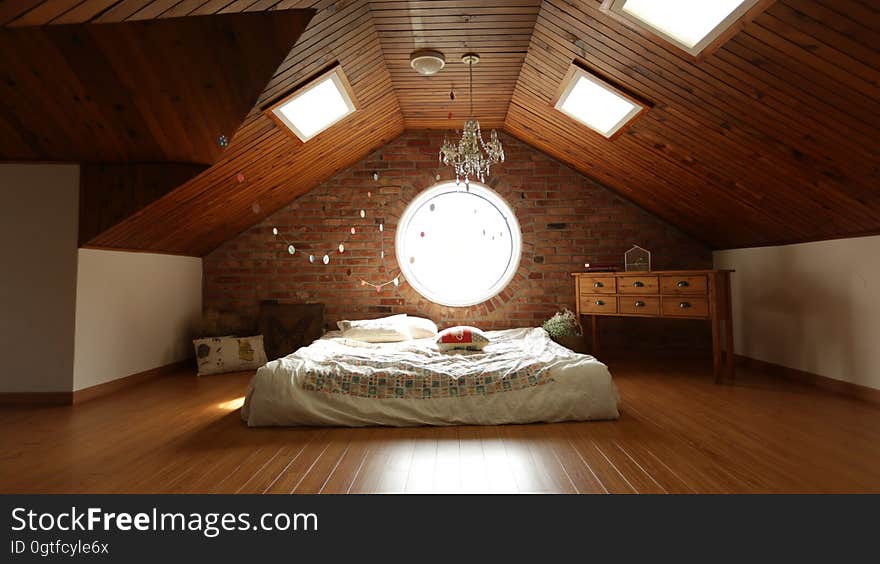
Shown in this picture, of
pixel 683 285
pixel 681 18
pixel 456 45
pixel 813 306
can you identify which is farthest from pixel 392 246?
pixel 813 306

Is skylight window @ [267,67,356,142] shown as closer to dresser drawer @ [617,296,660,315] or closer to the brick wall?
the brick wall

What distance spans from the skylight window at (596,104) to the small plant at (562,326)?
5.33 ft

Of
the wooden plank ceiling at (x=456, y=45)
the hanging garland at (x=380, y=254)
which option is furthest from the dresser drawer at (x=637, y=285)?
the hanging garland at (x=380, y=254)

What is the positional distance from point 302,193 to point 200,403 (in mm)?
2333

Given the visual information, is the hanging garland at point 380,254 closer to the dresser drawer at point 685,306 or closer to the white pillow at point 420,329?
the white pillow at point 420,329

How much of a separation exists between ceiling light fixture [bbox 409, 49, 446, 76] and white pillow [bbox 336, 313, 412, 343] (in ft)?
6.64

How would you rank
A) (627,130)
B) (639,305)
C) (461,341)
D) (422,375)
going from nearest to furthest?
(422,375)
(461,341)
(627,130)
(639,305)

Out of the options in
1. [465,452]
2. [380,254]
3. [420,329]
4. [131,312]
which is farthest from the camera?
[380,254]

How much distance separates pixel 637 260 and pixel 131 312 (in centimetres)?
436

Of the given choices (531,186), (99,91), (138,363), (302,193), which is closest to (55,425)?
(138,363)

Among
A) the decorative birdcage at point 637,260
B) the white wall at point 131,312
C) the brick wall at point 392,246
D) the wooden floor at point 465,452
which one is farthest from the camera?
the brick wall at point 392,246

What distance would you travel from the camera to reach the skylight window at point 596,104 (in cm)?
300

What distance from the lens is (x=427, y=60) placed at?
3.09 m

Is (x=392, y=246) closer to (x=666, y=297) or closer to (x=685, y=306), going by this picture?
(x=666, y=297)
